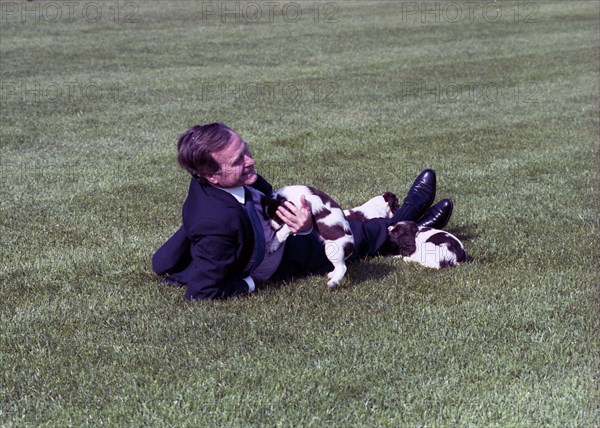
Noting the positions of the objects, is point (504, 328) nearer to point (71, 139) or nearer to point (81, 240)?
point (81, 240)

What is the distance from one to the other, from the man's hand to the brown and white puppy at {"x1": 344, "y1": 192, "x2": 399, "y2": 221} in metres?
1.08

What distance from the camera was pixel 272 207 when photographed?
18.1ft

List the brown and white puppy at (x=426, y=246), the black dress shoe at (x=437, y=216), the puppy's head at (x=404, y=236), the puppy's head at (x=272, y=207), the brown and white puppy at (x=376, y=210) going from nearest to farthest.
Answer: the puppy's head at (x=272, y=207), the brown and white puppy at (x=426, y=246), the puppy's head at (x=404, y=236), the black dress shoe at (x=437, y=216), the brown and white puppy at (x=376, y=210)

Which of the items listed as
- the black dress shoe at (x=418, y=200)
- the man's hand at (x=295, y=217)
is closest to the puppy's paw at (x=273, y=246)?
the man's hand at (x=295, y=217)

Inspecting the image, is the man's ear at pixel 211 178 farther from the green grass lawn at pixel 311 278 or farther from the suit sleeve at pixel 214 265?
the green grass lawn at pixel 311 278

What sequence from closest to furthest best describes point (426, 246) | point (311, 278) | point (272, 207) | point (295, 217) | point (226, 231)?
point (226, 231) < point (295, 217) < point (272, 207) < point (311, 278) < point (426, 246)

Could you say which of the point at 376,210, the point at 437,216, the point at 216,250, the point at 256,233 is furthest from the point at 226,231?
the point at 437,216

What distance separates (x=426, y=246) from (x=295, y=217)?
1.06 meters

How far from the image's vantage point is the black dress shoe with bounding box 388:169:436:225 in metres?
6.36

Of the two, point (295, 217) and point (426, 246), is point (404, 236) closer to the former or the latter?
point (426, 246)

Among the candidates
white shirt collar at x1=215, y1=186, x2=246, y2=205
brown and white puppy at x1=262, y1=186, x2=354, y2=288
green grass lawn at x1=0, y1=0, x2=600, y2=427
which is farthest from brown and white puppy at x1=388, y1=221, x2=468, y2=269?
white shirt collar at x1=215, y1=186, x2=246, y2=205

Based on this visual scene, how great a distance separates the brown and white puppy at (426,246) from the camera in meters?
5.89

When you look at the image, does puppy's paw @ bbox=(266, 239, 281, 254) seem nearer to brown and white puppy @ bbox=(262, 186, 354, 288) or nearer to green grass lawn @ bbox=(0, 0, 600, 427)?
brown and white puppy @ bbox=(262, 186, 354, 288)

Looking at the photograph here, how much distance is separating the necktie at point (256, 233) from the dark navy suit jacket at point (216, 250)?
4cm
